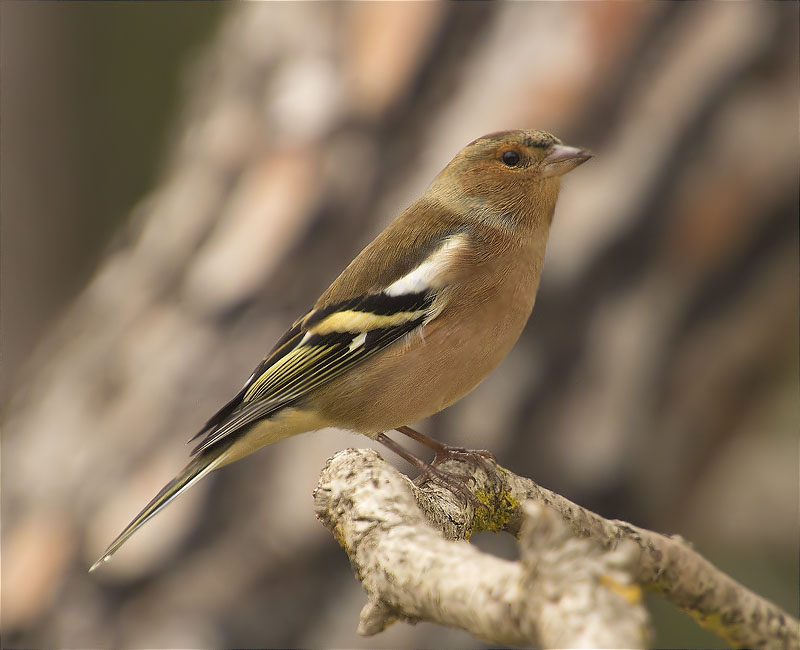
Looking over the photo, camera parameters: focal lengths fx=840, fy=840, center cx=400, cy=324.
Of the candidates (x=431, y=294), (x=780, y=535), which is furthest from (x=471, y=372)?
(x=780, y=535)

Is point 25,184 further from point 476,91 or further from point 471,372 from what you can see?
point 471,372

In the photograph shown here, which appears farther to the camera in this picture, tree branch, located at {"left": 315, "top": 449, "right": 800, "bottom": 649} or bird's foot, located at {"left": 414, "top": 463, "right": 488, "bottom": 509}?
bird's foot, located at {"left": 414, "top": 463, "right": 488, "bottom": 509}

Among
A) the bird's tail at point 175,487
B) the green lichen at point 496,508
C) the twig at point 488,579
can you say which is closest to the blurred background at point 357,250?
the bird's tail at point 175,487

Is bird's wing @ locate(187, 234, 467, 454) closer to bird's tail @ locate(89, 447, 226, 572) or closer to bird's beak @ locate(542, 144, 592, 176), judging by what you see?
bird's tail @ locate(89, 447, 226, 572)

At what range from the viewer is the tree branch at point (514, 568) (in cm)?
120

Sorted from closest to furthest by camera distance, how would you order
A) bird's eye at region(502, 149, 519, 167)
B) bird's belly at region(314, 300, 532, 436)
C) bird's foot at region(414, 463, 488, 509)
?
bird's foot at region(414, 463, 488, 509), bird's belly at region(314, 300, 532, 436), bird's eye at region(502, 149, 519, 167)

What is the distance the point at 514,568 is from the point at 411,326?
1.59m

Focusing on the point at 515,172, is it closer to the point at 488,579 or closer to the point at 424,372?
the point at 424,372

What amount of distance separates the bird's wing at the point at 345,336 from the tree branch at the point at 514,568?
0.50m

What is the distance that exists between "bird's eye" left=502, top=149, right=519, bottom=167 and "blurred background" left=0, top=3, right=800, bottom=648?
0.84 m

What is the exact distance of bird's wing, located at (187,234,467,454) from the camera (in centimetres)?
286

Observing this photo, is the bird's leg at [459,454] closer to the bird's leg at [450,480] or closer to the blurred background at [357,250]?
the bird's leg at [450,480]

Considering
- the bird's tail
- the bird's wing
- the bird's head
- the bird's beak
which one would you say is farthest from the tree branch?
the bird's beak

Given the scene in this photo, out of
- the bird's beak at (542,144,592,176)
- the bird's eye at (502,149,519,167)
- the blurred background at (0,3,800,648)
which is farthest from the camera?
the blurred background at (0,3,800,648)
